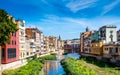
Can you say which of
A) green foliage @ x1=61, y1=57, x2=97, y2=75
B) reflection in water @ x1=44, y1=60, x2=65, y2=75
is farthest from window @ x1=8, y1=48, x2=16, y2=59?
green foliage @ x1=61, y1=57, x2=97, y2=75

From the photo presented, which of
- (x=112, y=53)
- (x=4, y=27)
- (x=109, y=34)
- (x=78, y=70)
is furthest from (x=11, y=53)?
(x=109, y=34)

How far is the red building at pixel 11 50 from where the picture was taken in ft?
185

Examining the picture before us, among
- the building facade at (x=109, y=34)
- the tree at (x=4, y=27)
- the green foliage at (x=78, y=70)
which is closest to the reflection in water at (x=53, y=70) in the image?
the green foliage at (x=78, y=70)

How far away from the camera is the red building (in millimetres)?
56281

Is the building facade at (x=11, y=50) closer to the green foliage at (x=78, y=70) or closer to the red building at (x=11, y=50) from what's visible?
the red building at (x=11, y=50)

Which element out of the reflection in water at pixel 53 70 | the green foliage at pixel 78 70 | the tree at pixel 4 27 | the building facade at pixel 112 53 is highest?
the tree at pixel 4 27

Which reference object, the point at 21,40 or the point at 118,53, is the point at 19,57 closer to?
the point at 21,40

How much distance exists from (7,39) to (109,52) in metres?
41.4

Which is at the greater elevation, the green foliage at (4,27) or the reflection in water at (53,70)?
the green foliage at (4,27)

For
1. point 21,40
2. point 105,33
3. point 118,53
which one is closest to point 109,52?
point 118,53

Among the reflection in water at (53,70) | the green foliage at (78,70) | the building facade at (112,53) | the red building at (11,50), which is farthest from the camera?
the building facade at (112,53)

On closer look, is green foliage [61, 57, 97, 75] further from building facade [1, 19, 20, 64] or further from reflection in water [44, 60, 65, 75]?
building facade [1, 19, 20, 64]

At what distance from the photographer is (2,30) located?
45656mm

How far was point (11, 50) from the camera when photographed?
203ft
